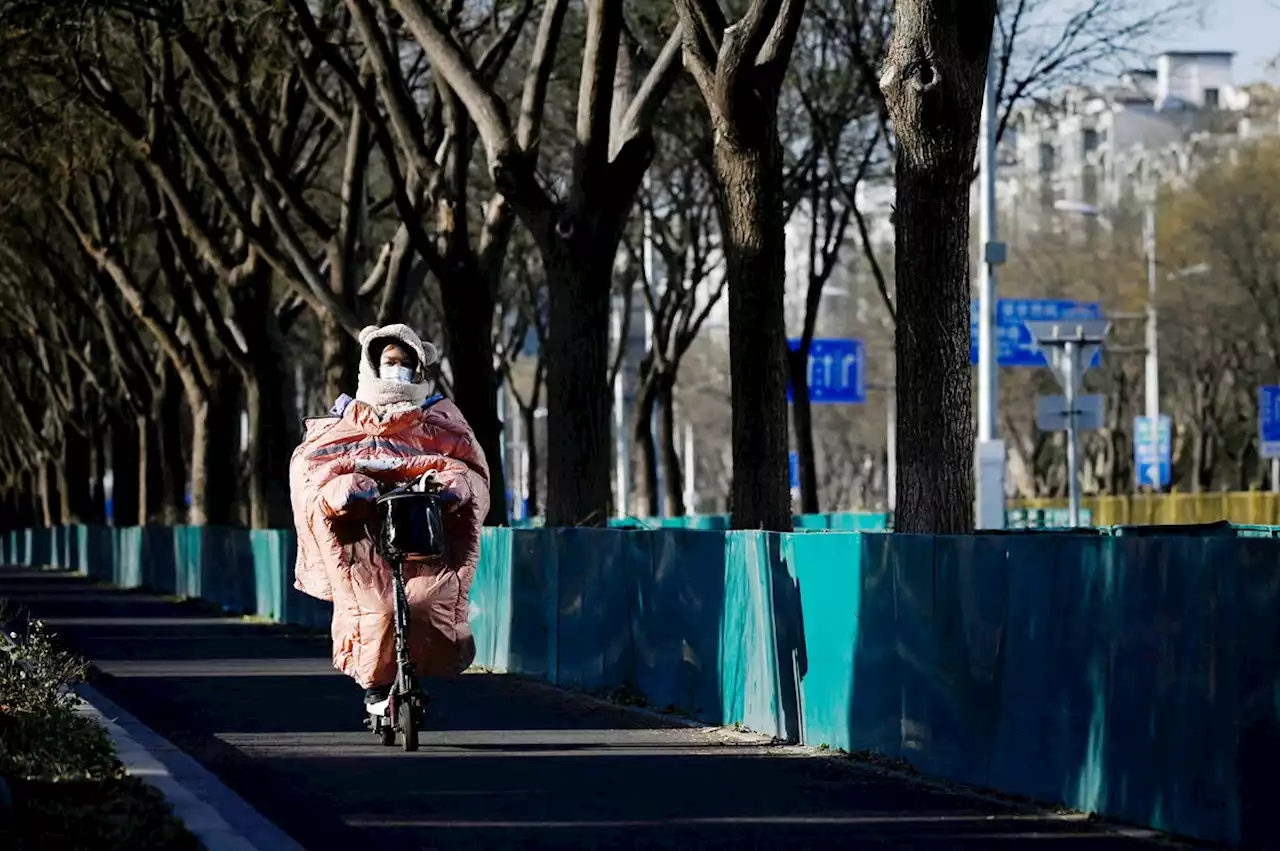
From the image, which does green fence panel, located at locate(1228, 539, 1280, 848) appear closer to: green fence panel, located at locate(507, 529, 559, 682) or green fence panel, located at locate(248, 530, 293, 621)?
green fence panel, located at locate(507, 529, 559, 682)

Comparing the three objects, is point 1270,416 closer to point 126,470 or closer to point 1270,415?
point 1270,415

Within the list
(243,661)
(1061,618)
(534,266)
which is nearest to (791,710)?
(1061,618)

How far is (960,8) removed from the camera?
14.6 meters

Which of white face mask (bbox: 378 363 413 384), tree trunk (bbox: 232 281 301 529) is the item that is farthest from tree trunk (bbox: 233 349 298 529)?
white face mask (bbox: 378 363 413 384)

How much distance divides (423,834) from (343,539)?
11.5ft

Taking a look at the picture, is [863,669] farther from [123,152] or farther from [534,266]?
[534,266]

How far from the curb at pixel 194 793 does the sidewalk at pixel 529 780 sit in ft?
0.52

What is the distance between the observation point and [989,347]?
36.1 meters

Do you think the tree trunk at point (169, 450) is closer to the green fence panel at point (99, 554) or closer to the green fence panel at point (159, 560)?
the green fence panel at point (99, 554)

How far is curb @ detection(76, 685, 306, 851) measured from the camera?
9656 millimetres

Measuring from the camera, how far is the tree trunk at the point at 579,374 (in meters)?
22.5

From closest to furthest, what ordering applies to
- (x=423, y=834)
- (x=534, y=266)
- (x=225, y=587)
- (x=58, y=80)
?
(x=423, y=834) → (x=58, y=80) → (x=225, y=587) → (x=534, y=266)

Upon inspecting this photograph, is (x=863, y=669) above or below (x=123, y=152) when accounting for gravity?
below

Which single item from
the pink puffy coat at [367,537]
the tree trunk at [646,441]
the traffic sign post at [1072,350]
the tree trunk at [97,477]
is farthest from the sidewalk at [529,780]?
the tree trunk at [97,477]
